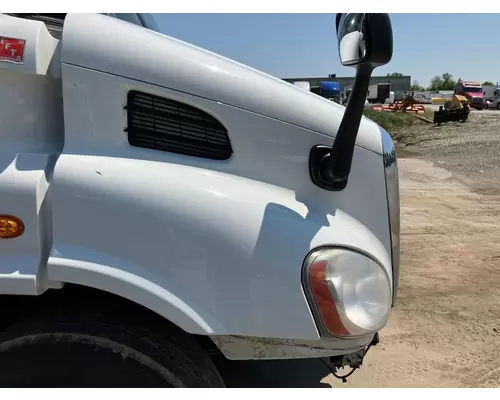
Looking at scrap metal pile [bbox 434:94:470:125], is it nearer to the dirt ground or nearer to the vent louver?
the dirt ground

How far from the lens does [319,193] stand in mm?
1929

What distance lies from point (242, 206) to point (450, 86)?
115046 mm

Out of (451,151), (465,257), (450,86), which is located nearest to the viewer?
(465,257)

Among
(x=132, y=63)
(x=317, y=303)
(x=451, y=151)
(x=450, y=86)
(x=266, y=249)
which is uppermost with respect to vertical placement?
(x=132, y=63)

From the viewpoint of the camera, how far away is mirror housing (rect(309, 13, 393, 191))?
5.21 feet

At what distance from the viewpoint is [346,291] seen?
1.74 metres

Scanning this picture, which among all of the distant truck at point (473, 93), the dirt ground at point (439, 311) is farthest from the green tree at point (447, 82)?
the dirt ground at point (439, 311)

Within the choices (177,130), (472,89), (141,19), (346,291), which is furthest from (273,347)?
(472,89)

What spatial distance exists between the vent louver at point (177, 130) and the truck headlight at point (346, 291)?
1.80 feet

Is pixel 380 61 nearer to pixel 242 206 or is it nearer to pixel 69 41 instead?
pixel 242 206

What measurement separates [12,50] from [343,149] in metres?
1.22

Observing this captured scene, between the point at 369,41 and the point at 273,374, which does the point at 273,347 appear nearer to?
the point at 369,41

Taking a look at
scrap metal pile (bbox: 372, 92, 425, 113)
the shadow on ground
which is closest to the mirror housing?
the shadow on ground

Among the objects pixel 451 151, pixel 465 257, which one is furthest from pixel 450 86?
pixel 465 257
